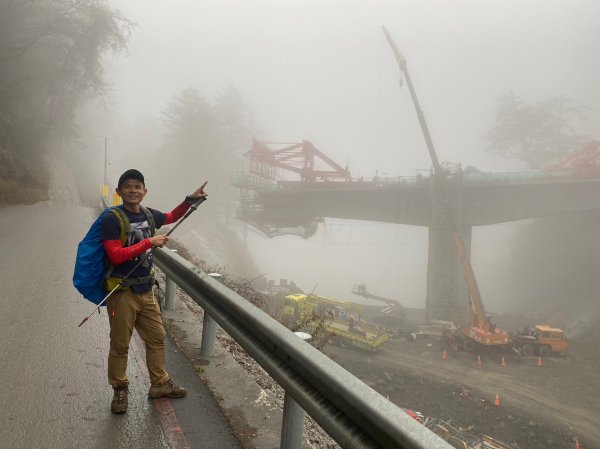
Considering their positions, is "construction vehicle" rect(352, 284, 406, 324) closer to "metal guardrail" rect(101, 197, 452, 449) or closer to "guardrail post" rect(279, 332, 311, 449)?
"metal guardrail" rect(101, 197, 452, 449)

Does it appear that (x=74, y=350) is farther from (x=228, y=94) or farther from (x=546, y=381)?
(x=228, y=94)

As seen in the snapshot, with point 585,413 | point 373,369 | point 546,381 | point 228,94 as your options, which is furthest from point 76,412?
point 228,94

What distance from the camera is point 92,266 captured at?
9.73ft

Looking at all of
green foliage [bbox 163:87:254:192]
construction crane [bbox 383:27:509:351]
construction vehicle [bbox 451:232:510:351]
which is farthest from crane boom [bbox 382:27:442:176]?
green foliage [bbox 163:87:254:192]

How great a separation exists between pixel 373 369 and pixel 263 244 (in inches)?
3086

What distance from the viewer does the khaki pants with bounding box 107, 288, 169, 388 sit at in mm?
3082

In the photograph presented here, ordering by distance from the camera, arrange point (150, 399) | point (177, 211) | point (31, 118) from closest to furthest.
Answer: point (150, 399), point (177, 211), point (31, 118)

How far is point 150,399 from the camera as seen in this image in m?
3.27

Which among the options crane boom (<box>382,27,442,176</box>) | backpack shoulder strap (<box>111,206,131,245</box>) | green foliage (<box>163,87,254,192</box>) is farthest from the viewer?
green foliage (<box>163,87,254,192</box>)

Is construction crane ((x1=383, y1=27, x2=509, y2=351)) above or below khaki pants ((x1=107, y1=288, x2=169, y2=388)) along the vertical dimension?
below

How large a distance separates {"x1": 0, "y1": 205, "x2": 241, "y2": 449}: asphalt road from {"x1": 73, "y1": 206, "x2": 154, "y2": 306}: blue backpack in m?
0.91

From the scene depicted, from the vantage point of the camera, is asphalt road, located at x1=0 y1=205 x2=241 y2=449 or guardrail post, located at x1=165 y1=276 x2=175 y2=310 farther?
guardrail post, located at x1=165 y1=276 x2=175 y2=310

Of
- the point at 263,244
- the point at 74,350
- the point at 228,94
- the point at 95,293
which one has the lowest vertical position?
the point at 263,244

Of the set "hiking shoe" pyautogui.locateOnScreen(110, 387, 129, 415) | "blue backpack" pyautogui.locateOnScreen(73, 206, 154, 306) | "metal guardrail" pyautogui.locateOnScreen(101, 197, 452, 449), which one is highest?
"blue backpack" pyautogui.locateOnScreen(73, 206, 154, 306)
